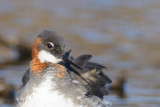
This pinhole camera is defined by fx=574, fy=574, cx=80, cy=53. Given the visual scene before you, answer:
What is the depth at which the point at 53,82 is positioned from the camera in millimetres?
8477

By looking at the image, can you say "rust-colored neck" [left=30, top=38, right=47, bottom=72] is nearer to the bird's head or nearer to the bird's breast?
the bird's head

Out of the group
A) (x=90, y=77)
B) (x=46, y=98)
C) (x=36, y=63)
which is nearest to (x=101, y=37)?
(x=90, y=77)

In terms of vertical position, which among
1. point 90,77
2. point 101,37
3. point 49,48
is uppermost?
point 101,37

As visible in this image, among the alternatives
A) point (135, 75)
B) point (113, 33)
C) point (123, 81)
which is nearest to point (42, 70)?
point (123, 81)

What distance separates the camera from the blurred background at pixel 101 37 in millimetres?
11836

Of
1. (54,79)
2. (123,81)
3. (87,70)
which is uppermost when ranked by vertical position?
(123,81)

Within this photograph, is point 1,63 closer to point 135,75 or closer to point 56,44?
point 135,75

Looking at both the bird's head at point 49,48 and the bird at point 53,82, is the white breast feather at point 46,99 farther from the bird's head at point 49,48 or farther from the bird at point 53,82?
the bird's head at point 49,48

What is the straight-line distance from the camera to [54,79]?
8523 mm

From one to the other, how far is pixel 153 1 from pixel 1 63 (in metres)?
6.44

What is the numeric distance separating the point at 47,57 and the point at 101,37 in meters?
8.24

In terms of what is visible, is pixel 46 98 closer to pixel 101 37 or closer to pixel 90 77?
pixel 90 77

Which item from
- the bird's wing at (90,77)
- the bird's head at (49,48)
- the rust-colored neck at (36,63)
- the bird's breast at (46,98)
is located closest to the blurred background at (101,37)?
the bird's wing at (90,77)

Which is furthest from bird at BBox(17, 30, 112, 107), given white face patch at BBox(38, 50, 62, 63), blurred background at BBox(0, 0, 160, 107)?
blurred background at BBox(0, 0, 160, 107)
